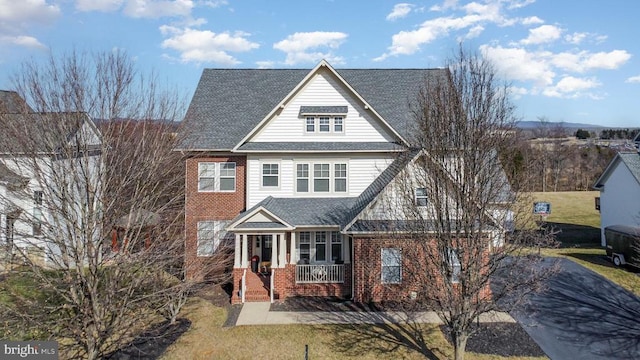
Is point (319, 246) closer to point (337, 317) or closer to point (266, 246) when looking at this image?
point (266, 246)

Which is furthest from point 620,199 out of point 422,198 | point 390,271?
point 422,198

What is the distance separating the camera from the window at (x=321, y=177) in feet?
65.3

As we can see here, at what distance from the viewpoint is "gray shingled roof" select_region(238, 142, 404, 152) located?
1925cm

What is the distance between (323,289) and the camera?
57.8 feet

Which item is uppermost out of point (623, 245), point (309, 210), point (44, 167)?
point (44, 167)

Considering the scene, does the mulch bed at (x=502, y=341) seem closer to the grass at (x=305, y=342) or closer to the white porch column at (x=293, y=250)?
the grass at (x=305, y=342)

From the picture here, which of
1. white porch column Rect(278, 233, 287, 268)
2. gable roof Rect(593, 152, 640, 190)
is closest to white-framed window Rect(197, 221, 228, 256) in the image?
white porch column Rect(278, 233, 287, 268)

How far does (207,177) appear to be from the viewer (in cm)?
2000

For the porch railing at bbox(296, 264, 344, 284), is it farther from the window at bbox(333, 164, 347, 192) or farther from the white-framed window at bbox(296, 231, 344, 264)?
the window at bbox(333, 164, 347, 192)

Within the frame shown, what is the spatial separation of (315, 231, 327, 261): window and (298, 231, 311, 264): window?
41cm

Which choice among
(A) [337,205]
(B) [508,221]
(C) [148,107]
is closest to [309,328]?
(A) [337,205]

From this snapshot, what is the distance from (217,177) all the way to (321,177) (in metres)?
5.45

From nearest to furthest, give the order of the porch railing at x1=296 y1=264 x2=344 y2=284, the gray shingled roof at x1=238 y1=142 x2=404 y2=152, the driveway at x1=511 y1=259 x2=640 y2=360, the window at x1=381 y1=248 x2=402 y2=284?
the driveway at x1=511 y1=259 x2=640 y2=360 < the window at x1=381 y1=248 x2=402 y2=284 < the porch railing at x1=296 y1=264 x2=344 y2=284 < the gray shingled roof at x1=238 y1=142 x2=404 y2=152

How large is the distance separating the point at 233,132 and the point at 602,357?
1810cm
